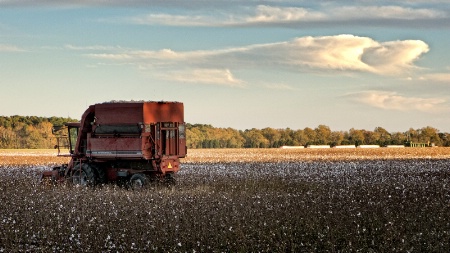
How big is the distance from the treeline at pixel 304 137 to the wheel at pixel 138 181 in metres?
84.0

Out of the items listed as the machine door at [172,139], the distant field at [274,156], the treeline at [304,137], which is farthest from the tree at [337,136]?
the machine door at [172,139]

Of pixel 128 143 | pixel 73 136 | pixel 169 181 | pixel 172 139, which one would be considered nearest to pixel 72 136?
pixel 73 136

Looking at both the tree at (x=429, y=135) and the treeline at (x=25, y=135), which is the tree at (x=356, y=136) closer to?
the tree at (x=429, y=135)

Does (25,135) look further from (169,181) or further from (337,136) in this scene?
(169,181)

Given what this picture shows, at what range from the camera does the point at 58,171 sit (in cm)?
2433

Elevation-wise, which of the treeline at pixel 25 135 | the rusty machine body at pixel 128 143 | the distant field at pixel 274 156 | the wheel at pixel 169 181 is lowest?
the wheel at pixel 169 181

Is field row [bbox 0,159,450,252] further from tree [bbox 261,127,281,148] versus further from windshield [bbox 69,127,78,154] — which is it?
tree [bbox 261,127,281,148]

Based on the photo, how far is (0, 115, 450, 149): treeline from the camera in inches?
4139

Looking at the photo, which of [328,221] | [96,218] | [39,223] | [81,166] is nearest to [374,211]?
[328,221]

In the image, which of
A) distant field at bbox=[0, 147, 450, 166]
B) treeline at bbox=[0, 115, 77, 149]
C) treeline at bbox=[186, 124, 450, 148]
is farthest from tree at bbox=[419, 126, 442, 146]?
treeline at bbox=[0, 115, 77, 149]

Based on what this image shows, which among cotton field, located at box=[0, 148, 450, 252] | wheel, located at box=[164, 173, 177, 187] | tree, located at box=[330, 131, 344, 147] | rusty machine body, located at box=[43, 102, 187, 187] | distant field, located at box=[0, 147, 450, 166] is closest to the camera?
cotton field, located at box=[0, 148, 450, 252]

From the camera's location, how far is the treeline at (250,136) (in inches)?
4139

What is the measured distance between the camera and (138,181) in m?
22.5

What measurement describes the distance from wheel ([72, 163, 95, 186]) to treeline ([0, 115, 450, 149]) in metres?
79.2
